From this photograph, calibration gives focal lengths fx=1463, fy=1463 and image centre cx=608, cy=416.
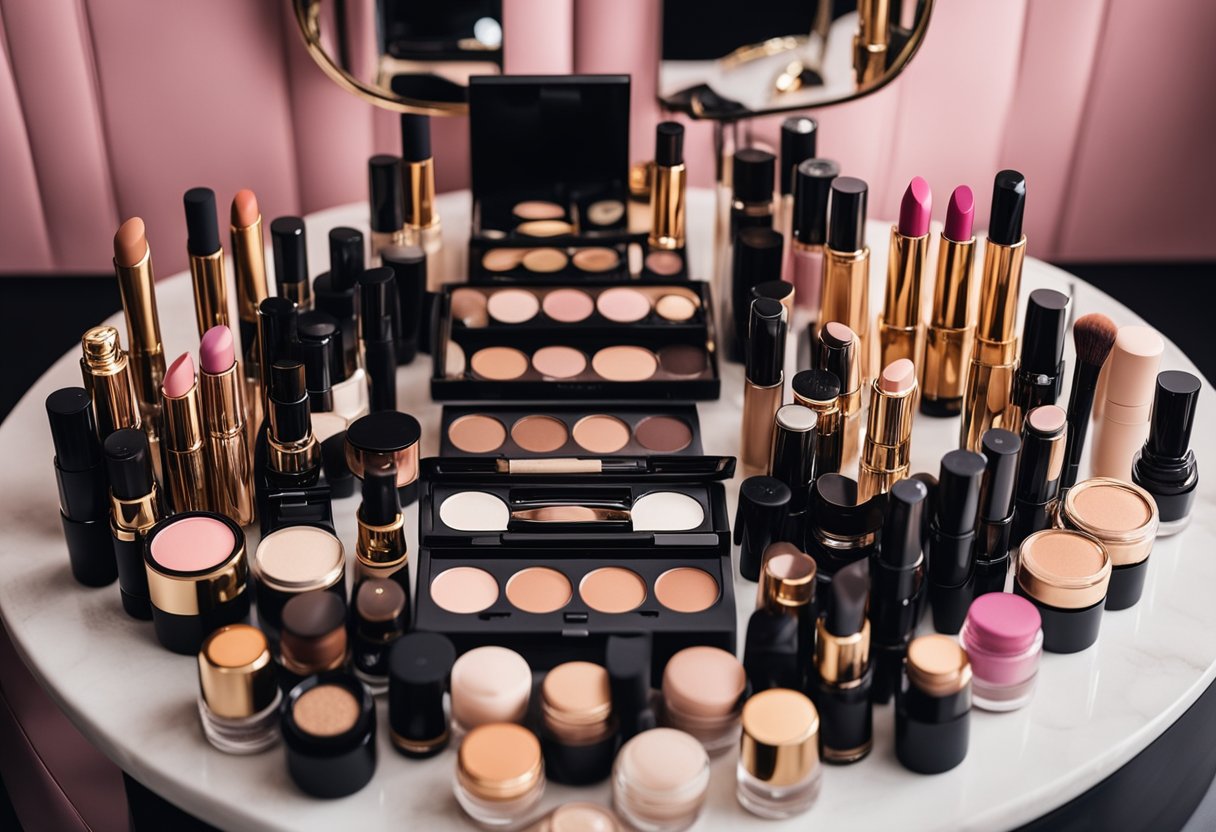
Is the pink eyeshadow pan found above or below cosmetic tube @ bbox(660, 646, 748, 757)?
above

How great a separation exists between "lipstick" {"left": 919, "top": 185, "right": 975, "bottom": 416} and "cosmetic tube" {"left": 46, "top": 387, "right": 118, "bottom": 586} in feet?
1.97

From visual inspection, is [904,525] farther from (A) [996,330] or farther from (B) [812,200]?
(B) [812,200]

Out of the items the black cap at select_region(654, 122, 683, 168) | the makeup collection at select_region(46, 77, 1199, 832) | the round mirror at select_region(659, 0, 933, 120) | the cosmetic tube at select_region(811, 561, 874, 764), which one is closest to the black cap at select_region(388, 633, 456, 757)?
the makeup collection at select_region(46, 77, 1199, 832)

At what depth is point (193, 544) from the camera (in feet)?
2.95

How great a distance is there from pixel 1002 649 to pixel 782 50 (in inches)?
27.8

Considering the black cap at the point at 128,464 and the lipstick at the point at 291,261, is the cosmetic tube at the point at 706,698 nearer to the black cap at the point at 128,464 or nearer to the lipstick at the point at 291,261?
the black cap at the point at 128,464

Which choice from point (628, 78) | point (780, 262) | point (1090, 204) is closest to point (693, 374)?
point (780, 262)

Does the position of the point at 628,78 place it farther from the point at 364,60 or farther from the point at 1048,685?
the point at 1048,685

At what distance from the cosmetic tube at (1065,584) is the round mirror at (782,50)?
590 mm

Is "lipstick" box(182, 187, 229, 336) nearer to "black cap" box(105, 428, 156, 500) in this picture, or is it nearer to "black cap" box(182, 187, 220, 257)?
"black cap" box(182, 187, 220, 257)

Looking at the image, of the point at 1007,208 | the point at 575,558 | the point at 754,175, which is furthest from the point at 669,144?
the point at 575,558

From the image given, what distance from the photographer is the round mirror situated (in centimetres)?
134

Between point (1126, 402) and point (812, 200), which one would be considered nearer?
point (1126, 402)

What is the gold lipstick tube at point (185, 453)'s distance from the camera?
95cm
